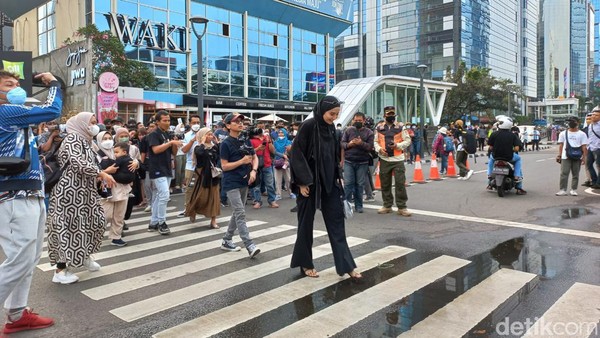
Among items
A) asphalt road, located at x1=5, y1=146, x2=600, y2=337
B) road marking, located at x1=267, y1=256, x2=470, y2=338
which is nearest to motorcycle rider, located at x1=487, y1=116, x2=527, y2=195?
asphalt road, located at x1=5, y1=146, x2=600, y2=337

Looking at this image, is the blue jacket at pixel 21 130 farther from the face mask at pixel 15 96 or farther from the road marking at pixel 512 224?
the road marking at pixel 512 224

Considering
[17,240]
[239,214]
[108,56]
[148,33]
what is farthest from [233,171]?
[148,33]

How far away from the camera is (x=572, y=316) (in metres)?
3.83

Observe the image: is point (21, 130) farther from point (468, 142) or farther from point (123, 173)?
point (468, 142)

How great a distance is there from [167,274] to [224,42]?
1312 inches

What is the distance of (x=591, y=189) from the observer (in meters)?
11.4

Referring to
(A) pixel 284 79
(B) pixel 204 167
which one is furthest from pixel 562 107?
(B) pixel 204 167

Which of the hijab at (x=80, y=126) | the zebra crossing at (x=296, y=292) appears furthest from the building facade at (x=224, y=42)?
the zebra crossing at (x=296, y=292)

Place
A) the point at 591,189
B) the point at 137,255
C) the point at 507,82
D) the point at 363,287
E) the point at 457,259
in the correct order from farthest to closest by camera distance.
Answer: the point at 507,82 → the point at 591,189 → the point at 137,255 → the point at 457,259 → the point at 363,287

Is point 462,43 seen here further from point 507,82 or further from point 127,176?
point 127,176

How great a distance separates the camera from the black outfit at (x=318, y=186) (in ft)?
16.2

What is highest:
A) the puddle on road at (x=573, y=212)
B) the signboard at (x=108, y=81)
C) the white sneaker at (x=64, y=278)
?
the signboard at (x=108, y=81)

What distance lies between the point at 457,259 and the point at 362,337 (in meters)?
2.57

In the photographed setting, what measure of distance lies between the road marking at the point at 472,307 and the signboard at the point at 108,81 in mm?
16171
